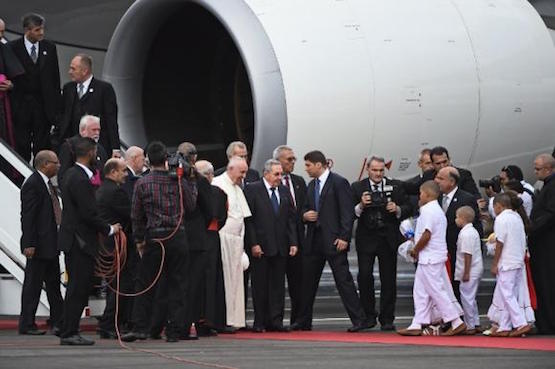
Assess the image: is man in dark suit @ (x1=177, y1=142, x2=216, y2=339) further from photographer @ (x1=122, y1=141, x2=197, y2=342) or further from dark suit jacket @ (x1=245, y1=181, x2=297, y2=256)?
dark suit jacket @ (x1=245, y1=181, x2=297, y2=256)

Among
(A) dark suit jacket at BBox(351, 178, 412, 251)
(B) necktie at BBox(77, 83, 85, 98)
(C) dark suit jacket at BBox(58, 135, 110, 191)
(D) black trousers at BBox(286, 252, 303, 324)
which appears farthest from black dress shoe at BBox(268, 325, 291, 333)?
(B) necktie at BBox(77, 83, 85, 98)

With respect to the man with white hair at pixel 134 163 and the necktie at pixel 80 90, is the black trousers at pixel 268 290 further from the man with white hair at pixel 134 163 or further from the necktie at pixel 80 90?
the necktie at pixel 80 90

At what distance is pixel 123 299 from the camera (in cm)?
1401

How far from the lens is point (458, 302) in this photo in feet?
48.6

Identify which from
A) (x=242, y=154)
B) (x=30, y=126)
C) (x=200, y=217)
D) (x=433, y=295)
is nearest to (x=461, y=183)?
(x=433, y=295)

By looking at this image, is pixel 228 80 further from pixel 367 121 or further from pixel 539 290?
pixel 539 290

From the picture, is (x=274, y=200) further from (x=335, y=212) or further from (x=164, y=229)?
(x=164, y=229)

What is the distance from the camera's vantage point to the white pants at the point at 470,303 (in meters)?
14.5

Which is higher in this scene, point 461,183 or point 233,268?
point 461,183

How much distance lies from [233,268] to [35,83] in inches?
95.0

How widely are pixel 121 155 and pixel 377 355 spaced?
12.4ft

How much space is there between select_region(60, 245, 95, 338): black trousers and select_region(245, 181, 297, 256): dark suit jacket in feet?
7.47

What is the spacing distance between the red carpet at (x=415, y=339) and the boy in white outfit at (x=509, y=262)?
190 millimetres

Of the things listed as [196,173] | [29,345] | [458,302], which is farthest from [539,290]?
[29,345]
